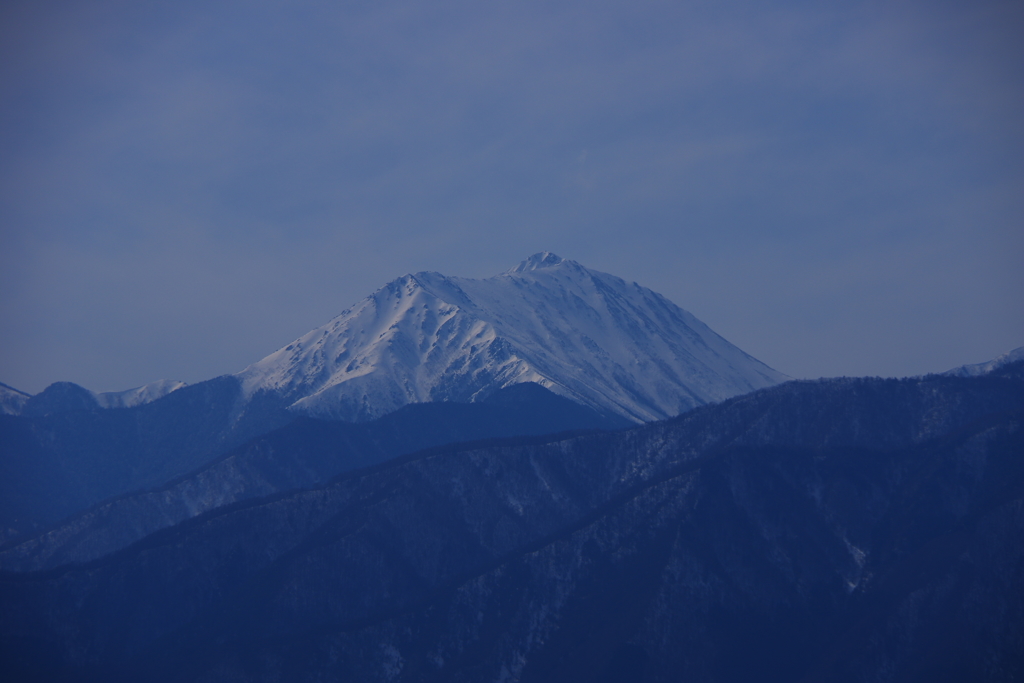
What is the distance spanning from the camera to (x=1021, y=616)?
196 meters

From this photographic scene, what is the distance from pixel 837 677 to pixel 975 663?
20014 mm

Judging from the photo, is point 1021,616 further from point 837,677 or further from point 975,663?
point 837,677

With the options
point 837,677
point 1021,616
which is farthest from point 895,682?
point 1021,616

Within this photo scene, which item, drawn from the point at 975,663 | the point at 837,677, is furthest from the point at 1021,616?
the point at 837,677

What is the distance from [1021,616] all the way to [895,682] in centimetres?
2106

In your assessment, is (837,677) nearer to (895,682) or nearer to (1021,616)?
(895,682)

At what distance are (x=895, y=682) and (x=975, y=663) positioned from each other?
11853 mm

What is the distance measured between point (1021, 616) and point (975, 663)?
10.2 metres

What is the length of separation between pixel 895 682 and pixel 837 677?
332 inches

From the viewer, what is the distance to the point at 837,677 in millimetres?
199125

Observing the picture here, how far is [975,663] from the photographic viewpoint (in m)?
194
